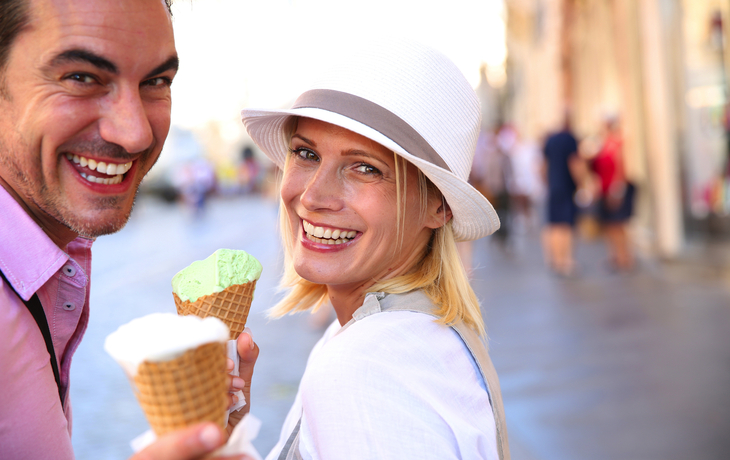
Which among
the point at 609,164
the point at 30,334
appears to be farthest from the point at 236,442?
the point at 609,164

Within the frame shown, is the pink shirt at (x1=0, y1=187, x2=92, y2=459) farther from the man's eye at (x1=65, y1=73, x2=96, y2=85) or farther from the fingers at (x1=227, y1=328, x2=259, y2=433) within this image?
the fingers at (x1=227, y1=328, x2=259, y2=433)

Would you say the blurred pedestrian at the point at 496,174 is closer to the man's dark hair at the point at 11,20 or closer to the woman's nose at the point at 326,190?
the woman's nose at the point at 326,190

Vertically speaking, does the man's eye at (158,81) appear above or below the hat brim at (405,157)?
above

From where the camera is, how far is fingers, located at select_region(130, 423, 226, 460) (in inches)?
39.6

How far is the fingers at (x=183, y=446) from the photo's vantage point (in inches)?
39.6

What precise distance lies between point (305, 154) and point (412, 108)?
1.27 feet

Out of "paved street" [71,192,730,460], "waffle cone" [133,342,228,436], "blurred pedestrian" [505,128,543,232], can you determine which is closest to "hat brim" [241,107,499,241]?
"waffle cone" [133,342,228,436]

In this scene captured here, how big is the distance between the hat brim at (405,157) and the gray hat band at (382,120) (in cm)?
2

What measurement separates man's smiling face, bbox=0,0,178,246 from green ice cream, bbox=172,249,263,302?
218 mm

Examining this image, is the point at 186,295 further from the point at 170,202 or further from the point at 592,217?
the point at 170,202

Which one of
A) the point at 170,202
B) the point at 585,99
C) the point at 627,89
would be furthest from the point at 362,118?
the point at 170,202

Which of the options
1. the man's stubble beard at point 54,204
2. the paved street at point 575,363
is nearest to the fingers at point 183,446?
the man's stubble beard at point 54,204

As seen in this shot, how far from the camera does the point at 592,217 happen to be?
13.9 meters

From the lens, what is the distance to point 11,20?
1459mm
